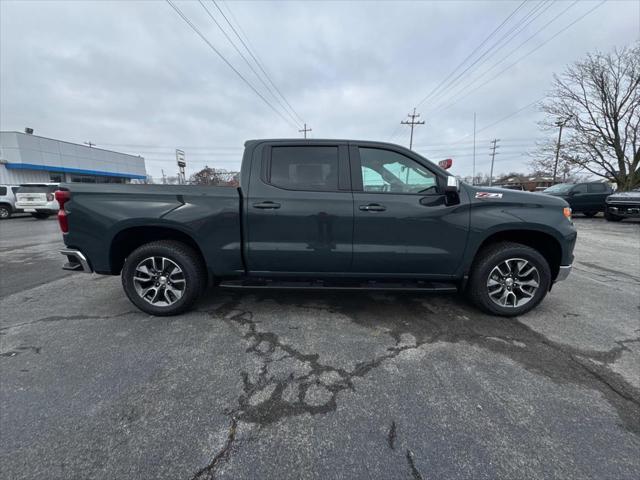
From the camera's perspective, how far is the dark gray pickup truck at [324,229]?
3.06m

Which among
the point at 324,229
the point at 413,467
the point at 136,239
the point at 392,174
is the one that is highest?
the point at 392,174

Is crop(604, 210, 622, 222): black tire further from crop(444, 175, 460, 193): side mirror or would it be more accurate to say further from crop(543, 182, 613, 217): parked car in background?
crop(444, 175, 460, 193): side mirror

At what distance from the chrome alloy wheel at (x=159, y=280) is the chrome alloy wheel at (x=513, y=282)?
354 centimetres

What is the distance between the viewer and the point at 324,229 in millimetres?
3072

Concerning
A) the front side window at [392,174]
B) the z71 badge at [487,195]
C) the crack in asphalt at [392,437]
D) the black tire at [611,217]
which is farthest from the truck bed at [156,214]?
the black tire at [611,217]

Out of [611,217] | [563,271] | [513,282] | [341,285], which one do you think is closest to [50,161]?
[341,285]

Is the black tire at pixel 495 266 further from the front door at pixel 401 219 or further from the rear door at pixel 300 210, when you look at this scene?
the rear door at pixel 300 210

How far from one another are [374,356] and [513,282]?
1.95 m

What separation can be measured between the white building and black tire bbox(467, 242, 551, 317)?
1318 inches

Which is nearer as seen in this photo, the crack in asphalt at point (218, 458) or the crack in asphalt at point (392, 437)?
the crack in asphalt at point (218, 458)

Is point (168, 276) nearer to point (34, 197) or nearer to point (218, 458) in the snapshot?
point (218, 458)

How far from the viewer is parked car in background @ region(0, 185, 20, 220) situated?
14.7m

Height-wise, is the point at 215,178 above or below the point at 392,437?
above

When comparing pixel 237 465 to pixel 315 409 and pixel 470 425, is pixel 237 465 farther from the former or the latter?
pixel 470 425
